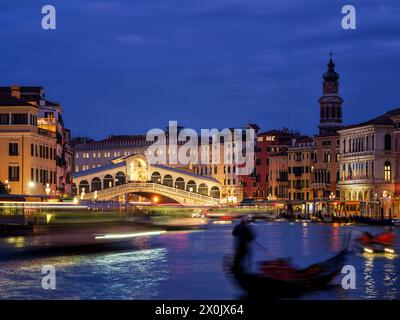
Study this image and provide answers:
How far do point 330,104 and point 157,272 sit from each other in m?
56.6

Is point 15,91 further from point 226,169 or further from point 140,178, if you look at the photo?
point 226,169

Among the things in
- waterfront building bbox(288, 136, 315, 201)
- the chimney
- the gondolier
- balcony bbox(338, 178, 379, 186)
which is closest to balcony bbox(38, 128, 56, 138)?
the chimney

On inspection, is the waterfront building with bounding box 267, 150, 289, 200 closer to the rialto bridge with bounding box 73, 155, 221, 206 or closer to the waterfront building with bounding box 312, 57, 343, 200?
the rialto bridge with bounding box 73, 155, 221, 206

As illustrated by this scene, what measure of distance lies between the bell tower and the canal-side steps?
412 inches

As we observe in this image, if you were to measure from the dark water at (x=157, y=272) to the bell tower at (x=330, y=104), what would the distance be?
4472cm

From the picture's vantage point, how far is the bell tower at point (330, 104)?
78375 mm

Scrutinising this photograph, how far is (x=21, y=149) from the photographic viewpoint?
4481cm

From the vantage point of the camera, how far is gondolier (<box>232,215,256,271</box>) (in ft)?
57.3

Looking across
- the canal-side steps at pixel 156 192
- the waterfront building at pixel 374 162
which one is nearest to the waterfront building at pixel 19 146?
the waterfront building at pixel 374 162

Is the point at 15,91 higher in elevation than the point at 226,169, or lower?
higher

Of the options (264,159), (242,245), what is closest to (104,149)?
(264,159)

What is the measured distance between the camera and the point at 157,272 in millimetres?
23484
